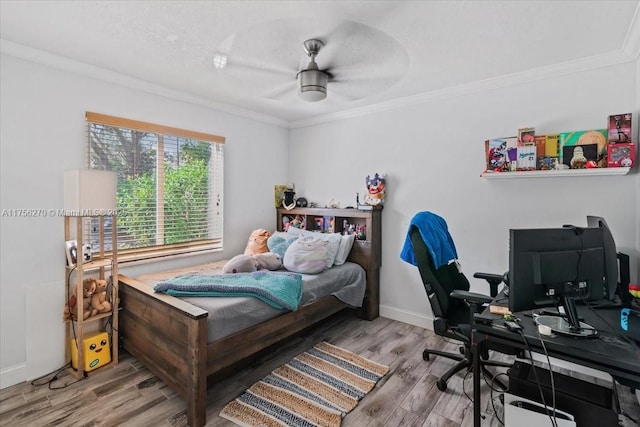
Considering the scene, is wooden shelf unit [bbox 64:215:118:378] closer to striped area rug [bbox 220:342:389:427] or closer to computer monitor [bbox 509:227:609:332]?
striped area rug [bbox 220:342:389:427]

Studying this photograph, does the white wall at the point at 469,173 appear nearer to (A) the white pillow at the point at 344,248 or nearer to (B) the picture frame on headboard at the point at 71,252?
(A) the white pillow at the point at 344,248

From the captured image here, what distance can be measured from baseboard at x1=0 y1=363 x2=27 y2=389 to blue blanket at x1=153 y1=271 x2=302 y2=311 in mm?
1112

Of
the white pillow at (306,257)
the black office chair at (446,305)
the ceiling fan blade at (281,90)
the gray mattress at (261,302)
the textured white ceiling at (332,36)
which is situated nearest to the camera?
the textured white ceiling at (332,36)

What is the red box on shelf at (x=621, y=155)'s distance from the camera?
204 cm

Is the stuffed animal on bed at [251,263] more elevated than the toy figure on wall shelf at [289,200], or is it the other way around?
the toy figure on wall shelf at [289,200]

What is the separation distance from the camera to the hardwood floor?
1.85m

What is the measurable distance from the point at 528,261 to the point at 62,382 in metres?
3.12

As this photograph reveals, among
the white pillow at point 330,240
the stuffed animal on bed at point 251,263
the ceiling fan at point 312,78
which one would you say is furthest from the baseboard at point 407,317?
the ceiling fan at point 312,78

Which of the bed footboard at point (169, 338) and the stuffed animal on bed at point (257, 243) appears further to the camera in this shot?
the stuffed animal on bed at point (257, 243)

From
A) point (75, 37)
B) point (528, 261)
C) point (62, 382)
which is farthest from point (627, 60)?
point (62, 382)

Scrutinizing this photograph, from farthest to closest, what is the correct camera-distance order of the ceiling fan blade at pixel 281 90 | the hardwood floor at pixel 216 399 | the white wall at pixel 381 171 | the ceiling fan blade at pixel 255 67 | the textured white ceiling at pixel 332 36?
the ceiling fan blade at pixel 281 90 → the ceiling fan blade at pixel 255 67 → the white wall at pixel 381 171 → the hardwood floor at pixel 216 399 → the textured white ceiling at pixel 332 36

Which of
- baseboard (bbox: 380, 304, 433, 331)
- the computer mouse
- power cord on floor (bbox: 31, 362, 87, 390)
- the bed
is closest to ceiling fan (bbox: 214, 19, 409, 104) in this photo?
the bed

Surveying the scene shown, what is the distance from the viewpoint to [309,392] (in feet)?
6.90

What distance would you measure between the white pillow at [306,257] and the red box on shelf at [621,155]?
2314mm
